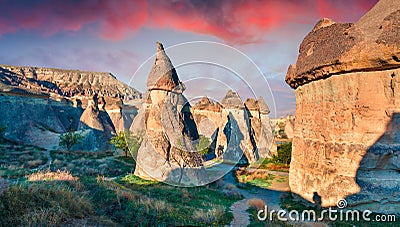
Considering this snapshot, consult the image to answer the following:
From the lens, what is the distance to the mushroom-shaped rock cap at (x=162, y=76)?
11.2 metres

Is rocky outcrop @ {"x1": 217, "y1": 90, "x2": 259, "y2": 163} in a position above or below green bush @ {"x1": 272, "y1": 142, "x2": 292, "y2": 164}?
above

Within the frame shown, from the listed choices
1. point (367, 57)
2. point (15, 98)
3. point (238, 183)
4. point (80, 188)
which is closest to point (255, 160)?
point (238, 183)

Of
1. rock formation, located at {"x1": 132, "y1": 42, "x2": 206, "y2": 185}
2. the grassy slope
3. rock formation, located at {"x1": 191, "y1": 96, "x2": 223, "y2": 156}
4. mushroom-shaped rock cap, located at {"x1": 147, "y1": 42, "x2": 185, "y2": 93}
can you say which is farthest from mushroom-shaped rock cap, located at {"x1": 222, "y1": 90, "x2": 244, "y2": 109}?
the grassy slope

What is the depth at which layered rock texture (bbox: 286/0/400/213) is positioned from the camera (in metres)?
7.14

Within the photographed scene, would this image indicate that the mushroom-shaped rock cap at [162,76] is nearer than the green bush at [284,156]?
Yes

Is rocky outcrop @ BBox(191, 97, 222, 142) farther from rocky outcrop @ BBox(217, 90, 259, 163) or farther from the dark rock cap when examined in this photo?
the dark rock cap

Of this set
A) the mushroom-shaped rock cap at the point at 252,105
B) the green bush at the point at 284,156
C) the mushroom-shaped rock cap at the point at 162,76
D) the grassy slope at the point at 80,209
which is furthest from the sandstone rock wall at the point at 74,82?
the grassy slope at the point at 80,209

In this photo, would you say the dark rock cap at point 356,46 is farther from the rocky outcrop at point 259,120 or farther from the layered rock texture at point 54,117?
the layered rock texture at point 54,117

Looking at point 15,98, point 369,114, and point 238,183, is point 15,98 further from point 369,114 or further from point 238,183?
point 369,114

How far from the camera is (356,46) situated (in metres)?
7.30

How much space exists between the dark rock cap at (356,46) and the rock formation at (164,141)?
609cm

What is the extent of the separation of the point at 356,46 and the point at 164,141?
27.2ft

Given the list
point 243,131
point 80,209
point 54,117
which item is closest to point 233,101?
point 243,131

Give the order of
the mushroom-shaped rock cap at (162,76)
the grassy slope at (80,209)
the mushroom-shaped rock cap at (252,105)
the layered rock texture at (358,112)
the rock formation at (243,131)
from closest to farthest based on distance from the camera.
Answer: the grassy slope at (80,209)
the layered rock texture at (358,112)
the mushroom-shaped rock cap at (162,76)
the rock formation at (243,131)
the mushroom-shaped rock cap at (252,105)
